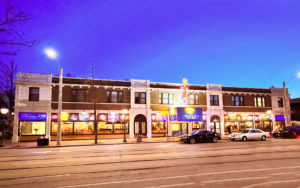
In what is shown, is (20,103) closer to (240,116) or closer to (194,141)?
(194,141)

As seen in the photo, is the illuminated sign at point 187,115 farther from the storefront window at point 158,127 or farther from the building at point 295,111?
the building at point 295,111

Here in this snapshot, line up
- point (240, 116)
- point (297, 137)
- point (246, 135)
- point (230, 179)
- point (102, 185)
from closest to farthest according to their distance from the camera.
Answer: point (102, 185) < point (230, 179) < point (246, 135) < point (297, 137) < point (240, 116)

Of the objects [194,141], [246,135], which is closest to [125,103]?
[194,141]

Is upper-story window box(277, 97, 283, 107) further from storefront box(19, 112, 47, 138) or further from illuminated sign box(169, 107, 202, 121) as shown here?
storefront box(19, 112, 47, 138)

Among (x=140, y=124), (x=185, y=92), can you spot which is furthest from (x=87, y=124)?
(x=185, y=92)

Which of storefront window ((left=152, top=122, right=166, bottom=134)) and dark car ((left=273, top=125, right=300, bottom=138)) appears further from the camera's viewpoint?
storefront window ((left=152, top=122, right=166, bottom=134))

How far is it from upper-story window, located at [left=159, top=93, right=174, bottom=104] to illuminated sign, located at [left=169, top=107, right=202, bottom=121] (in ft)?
10.7

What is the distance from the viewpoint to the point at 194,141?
22.6m

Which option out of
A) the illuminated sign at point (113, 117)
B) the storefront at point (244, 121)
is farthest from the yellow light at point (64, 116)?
the storefront at point (244, 121)

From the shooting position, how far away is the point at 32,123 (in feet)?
83.8

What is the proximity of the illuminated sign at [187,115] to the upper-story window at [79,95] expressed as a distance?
12851mm

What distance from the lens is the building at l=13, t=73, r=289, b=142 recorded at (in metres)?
25.7

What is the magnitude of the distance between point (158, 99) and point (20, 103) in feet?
61.2

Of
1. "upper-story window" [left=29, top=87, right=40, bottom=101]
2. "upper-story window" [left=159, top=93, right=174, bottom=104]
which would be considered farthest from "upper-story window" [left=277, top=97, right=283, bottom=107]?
"upper-story window" [left=29, top=87, right=40, bottom=101]
